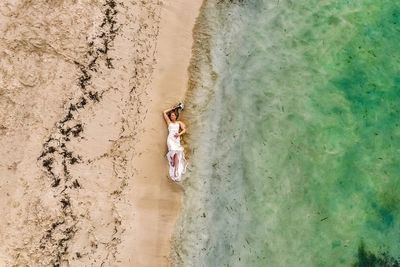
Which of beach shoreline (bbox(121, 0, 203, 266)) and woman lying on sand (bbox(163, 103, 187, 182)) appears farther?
woman lying on sand (bbox(163, 103, 187, 182))

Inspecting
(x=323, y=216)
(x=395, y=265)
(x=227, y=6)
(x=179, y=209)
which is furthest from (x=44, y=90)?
(x=395, y=265)

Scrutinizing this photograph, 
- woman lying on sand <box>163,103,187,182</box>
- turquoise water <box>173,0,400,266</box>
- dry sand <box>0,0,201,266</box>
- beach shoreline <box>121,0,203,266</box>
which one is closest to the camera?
dry sand <box>0,0,201,266</box>

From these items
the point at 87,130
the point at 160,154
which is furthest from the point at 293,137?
the point at 87,130

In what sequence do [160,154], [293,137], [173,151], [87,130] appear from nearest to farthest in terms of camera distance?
[87,130] → [173,151] → [160,154] → [293,137]

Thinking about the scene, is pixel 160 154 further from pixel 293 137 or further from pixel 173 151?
pixel 293 137

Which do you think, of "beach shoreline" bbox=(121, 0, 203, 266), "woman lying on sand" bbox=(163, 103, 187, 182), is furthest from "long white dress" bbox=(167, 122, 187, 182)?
"beach shoreline" bbox=(121, 0, 203, 266)

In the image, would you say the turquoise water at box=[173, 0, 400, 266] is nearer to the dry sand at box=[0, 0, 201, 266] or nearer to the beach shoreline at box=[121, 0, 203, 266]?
the beach shoreline at box=[121, 0, 203, 266]
